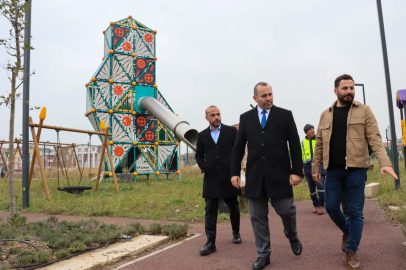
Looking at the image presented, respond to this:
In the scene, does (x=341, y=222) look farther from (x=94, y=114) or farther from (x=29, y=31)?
(x=94, y=114)

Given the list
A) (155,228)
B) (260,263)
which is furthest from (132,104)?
(260,263)

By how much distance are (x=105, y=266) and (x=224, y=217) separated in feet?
11.1

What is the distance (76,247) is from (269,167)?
2.77 m

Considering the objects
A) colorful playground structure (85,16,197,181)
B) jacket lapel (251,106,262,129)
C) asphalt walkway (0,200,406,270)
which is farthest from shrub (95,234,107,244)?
colorful playground structure (85,16,197,181)

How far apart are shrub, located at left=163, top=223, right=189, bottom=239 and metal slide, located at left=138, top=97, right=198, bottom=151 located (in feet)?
32.8

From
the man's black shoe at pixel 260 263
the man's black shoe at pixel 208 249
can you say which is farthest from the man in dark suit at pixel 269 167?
the man's black shoe at pixel 208 249

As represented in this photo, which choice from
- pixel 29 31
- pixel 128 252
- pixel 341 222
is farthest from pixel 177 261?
pixel 29 31

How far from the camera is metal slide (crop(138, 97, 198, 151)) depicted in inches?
656

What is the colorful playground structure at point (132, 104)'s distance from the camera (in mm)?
18891

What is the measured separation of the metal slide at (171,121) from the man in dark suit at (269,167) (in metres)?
11.7

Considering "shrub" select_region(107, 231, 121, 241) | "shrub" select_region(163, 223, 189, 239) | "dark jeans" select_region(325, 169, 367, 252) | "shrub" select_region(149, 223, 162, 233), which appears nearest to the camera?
"dark jeans" select_region(325, 169, 367, 252)

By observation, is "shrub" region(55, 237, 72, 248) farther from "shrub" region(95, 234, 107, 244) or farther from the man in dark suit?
the man in dark suit

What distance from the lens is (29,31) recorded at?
896 cm

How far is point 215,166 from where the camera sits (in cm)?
490
